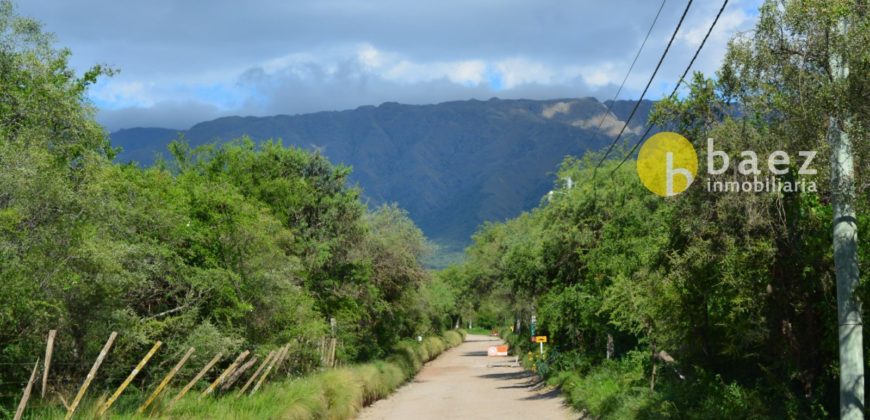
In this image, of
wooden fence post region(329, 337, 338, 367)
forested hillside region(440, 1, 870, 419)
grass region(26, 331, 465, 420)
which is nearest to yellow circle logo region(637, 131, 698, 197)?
forested hillside region(440, 1, 870, 419)

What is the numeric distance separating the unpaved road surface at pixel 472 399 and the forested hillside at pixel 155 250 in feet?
8.39

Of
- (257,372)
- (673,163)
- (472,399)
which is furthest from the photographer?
(472,399)

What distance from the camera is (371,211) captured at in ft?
144

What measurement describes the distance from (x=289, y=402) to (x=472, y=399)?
14.9 metres

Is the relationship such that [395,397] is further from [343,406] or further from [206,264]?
[206,264]

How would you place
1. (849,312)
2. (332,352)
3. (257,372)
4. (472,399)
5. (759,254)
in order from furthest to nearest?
(472,399) < (332,352) < (257,372) < (759,254) < (849,312)

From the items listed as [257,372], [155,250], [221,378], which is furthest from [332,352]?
[221,378]

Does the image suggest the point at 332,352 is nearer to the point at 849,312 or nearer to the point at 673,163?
the point at 673,163

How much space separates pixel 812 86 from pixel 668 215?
579 centimetres

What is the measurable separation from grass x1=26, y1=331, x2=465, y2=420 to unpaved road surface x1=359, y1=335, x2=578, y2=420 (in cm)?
96

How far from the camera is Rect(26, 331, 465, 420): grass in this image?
1433 cm

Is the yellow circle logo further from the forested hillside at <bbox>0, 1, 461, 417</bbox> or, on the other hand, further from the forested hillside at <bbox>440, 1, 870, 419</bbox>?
the forested hillside at <bbox>0, 1, 461, 417</bbox>

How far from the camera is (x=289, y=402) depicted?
18359 mm

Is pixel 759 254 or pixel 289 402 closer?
pixel 759 254
